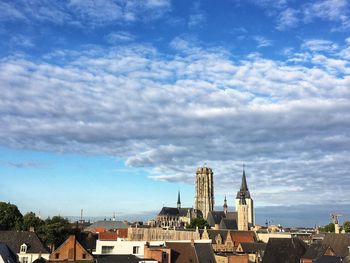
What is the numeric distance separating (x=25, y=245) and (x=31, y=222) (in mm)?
18331

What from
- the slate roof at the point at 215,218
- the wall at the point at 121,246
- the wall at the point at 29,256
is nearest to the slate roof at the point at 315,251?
the wall at the point at 121,246

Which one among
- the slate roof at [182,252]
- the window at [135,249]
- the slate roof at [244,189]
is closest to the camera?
the slate roof at [182,252]

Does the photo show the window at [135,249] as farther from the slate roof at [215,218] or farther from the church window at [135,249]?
the slate roof at [215,218]

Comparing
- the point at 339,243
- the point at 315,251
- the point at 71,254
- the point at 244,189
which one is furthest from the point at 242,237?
the point at 244,189

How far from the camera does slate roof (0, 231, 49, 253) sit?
65938 millimetres

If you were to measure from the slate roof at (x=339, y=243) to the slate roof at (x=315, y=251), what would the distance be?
1.44 meters

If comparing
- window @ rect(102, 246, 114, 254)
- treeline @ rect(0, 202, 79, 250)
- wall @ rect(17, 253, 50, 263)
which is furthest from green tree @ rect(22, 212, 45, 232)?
window @ rect(102, 246, 114, 254)

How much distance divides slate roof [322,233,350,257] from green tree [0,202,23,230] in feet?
179

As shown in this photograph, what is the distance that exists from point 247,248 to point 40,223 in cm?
4101

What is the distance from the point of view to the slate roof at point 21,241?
6594cm

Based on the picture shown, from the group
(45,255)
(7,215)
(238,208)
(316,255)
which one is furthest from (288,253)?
(238,208)

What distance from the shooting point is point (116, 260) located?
177 feet

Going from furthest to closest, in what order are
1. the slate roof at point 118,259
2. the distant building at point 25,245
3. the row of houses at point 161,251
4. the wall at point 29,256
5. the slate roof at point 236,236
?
the slate roof at point 236,236 → the distant building at point 25,245 → the wall at point 29,256 → the row of houses at point 161,251 → the slate roof at point 118,259

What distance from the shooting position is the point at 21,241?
66.8 m
